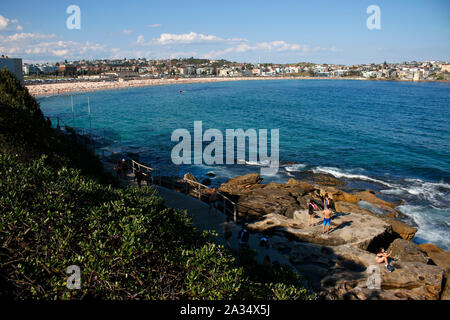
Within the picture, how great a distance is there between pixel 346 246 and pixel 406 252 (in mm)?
2414

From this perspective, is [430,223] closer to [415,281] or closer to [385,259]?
[385,259]

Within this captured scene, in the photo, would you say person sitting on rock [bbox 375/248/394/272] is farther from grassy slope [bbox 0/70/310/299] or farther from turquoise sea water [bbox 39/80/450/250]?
turquoise sea water [bbox 39/80/450/250]

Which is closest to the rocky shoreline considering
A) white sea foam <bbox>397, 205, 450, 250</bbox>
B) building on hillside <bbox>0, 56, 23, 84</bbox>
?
white sea foam <bbox>397, 205, 450, 250</bbox>

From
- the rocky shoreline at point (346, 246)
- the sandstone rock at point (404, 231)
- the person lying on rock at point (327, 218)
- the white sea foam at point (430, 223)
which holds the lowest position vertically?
the white sea foam at point (430, 223)

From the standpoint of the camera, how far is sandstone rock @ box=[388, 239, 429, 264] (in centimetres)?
1148

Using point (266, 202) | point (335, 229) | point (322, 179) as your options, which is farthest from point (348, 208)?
point (322, 179)

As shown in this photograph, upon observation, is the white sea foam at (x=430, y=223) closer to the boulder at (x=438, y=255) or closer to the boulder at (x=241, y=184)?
the boulder at (x=438, y=255)

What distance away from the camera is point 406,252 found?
464 inches

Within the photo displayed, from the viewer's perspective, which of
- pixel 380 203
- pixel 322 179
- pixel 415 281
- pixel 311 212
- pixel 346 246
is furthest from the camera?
pixel 322 179

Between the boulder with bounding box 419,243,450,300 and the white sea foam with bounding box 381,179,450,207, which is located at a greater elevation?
the white sea foam with bounding box 381,179,450,207

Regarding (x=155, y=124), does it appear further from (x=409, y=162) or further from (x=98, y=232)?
(x=98, y=232)

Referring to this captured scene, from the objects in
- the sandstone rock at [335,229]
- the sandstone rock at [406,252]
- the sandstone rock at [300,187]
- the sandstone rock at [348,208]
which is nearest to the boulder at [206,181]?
the sandstone rock at [300,187]

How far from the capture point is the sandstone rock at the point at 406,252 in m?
11.5
